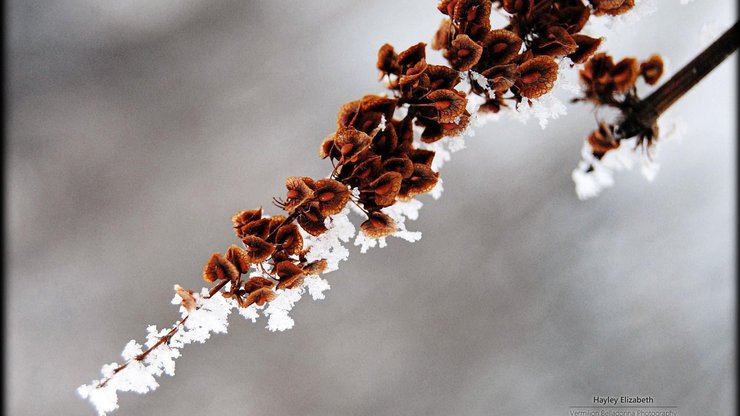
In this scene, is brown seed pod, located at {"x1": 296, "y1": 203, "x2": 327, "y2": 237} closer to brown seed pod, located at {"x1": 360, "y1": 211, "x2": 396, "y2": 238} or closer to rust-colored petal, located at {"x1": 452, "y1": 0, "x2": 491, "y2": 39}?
brown seed pod, located at {"x1": 360, "y1": 211, "x2": 396, "y2": 238}

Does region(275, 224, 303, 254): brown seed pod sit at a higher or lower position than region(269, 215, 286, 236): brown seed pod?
lower

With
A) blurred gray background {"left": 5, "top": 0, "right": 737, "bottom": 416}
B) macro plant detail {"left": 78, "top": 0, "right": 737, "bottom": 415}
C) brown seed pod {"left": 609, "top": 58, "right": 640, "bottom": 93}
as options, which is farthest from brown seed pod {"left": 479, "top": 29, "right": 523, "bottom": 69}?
blurred gray background {"left": 5, "top": 0, "right": 737, "bottom": 416}

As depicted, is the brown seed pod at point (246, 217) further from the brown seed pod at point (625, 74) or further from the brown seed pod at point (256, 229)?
the brown seed pod at point (625, 74)

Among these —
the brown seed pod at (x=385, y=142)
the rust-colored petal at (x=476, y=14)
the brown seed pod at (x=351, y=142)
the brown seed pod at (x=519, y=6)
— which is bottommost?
the brown seed pod at (x=351, y=142)

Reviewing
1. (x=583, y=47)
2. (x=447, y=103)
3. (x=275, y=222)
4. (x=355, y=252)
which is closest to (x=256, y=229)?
(x=275, y=222)

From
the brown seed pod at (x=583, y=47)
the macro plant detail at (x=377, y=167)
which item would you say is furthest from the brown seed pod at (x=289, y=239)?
the brown seed pod at (x=583, y=47)
